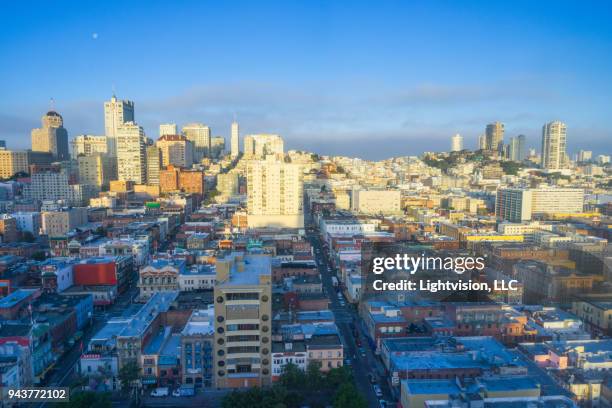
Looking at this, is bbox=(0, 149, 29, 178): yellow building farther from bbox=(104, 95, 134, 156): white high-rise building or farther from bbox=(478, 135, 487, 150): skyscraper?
bbox=(478, 135, 487, 150): skyscraper

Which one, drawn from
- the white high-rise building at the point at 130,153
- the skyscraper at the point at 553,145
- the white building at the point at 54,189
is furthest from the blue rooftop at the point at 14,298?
the skyscraper at the point at 553,145

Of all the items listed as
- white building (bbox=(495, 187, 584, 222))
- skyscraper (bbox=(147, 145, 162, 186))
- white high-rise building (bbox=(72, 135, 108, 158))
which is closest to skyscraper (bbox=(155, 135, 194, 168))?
skyscraper (bbox=(147, 145, 162, 186))

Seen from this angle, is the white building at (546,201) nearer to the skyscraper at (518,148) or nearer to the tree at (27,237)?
the tree at (27,237)

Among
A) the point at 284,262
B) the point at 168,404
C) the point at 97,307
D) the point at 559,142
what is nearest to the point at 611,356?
the point at 168,404

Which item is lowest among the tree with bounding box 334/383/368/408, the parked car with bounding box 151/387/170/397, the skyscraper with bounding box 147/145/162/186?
the parked car with bounding box 151/387/170/397

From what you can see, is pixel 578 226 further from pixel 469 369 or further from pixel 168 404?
pixel 168 404

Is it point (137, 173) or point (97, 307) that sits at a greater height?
point (137, 173)

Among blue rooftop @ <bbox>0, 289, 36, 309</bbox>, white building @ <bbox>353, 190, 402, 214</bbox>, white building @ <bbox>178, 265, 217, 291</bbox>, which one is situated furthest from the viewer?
white building @ <bbox>353, 190, 402, 214</bbox>

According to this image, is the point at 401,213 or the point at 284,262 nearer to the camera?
the point at 284,262
